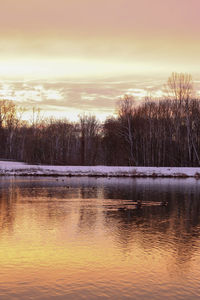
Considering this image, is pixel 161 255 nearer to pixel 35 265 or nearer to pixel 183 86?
pixel 35 265

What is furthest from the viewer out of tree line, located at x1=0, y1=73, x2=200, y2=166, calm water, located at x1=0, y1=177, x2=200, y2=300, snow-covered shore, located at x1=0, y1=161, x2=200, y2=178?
tree line, located at x1=0, y1=73, x2=200, y2=166

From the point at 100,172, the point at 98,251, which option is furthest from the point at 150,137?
the point at 98,251

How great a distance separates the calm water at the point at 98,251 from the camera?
9797 millimetres

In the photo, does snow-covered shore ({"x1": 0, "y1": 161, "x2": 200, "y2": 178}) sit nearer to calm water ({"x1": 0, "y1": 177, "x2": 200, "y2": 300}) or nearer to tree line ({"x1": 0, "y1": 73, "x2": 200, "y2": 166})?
tree line ({"x1": 0, "y1": 73, "x2": 200, "y2": 166})

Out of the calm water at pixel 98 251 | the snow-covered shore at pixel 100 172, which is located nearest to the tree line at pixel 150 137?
the snow-covered shore at pixel 100 172

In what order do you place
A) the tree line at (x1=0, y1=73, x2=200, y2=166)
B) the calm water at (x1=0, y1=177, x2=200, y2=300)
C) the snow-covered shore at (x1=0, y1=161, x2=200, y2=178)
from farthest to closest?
the tree line at (x1=0, y1=73, x2=200, y2=166)
the snow-covered shore at (x1=0, y1=161, x2=200, y2=178)
the calm water at (x1=0, y1=177, x2=200, y2=300)

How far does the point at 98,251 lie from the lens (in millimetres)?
13461

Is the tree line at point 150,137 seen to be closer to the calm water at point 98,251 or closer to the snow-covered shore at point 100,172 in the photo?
the snow-covered shore at point 100,172

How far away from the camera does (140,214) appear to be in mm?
21719

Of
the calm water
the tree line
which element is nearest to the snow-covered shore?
the tree line

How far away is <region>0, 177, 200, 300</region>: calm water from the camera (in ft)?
32.1

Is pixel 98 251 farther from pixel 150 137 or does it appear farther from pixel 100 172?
pixel 150 137

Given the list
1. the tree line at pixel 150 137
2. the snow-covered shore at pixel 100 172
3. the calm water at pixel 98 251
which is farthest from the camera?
the tree line at pixel 150 137

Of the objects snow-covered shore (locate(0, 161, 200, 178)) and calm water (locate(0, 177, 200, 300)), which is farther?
snow-covered shore (locate(0, 161, 200, 178))
